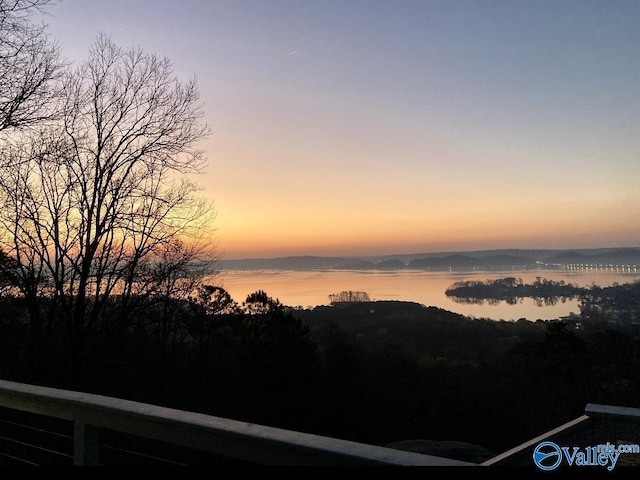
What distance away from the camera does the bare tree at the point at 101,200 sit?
9312 mm

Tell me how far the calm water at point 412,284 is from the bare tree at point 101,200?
Result: 14.5m

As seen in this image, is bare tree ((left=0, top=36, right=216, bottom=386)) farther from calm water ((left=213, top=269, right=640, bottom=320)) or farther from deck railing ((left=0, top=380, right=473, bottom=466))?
calm water ((left=213, top=269, right=640, bottom=320))

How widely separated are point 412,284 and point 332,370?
33289 mm

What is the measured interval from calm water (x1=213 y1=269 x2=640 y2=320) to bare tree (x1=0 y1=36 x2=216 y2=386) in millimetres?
14483

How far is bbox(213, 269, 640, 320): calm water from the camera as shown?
33.0m

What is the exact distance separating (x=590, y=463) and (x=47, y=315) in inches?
414

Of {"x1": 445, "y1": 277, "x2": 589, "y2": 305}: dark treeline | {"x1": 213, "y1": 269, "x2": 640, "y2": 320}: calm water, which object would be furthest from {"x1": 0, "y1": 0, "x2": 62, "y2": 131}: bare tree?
{"x1": 445, "y1": 277, "x2": 589, "y2": 305}: dark treeline

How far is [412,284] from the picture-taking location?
59.7 metres

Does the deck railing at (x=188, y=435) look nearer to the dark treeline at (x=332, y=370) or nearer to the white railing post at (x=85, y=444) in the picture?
the white railing post at (x=85, y=444)

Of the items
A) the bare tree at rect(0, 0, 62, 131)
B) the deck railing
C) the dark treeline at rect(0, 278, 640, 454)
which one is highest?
the bare tree at rect(0, 0, 62, 131)

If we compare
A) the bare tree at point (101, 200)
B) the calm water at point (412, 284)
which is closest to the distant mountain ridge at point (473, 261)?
the calm water at point (412, 284)

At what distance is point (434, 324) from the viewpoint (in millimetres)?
39750

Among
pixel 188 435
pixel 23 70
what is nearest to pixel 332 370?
pixel 23 70

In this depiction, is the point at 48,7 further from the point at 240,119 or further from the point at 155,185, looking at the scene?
the point at 240,119
